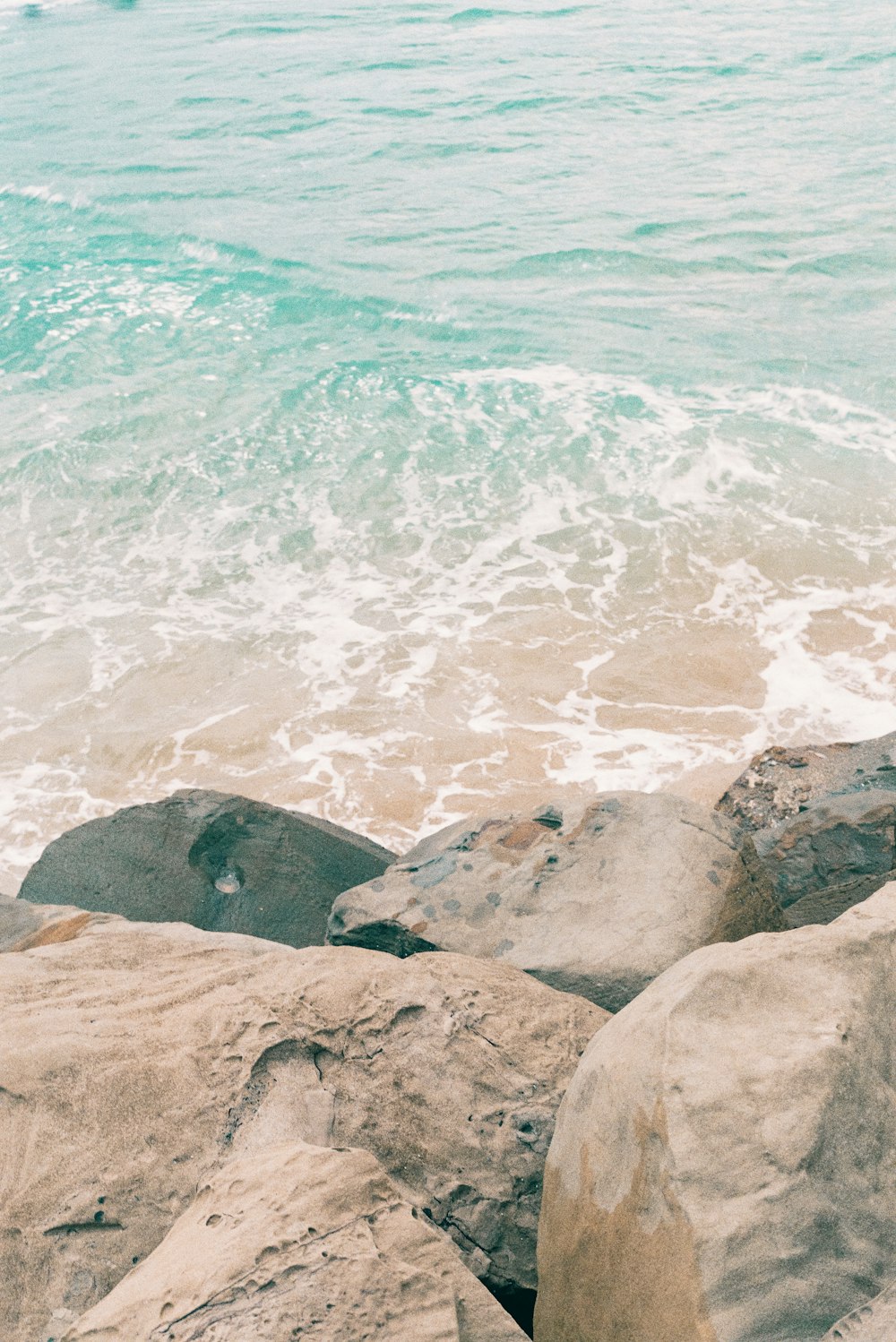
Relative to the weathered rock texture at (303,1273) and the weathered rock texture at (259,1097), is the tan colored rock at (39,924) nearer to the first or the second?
the weathered rock texture at (259,1097)

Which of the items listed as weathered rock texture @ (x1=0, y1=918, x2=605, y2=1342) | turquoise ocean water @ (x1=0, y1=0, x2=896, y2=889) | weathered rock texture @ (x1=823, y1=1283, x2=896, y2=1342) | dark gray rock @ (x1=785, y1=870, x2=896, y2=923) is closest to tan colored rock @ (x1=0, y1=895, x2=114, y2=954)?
weathered rock texture @ (x1=0, y1=918, x2=605, y2=1342)

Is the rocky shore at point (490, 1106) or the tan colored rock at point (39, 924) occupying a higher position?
the rocky shore at point (490, 1106)

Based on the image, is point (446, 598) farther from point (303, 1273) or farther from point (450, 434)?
point (303, 1273)

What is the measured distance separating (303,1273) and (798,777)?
3.81m

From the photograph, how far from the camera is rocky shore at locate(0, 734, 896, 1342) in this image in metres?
2.22

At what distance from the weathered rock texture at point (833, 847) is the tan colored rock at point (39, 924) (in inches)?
103

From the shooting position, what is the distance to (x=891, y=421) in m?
10.2

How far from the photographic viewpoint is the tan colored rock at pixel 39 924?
13.8 ft

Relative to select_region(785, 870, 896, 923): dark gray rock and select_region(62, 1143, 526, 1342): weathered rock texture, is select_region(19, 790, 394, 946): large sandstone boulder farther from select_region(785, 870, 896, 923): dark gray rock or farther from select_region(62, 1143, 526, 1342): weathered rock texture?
select_region(62, 1143, 526, 1342): weathered rock texture

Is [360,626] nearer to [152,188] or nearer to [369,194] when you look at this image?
[369,194]

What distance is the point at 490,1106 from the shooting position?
9.65 feet

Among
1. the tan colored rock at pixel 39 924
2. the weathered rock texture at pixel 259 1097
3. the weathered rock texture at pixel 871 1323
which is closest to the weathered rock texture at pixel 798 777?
the weathered rock texture at pixel 259 1097

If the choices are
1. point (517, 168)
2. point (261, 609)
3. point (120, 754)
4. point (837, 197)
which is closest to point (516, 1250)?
point (120, 754)

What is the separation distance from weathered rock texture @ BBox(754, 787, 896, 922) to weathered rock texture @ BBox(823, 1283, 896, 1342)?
2.04 metres
